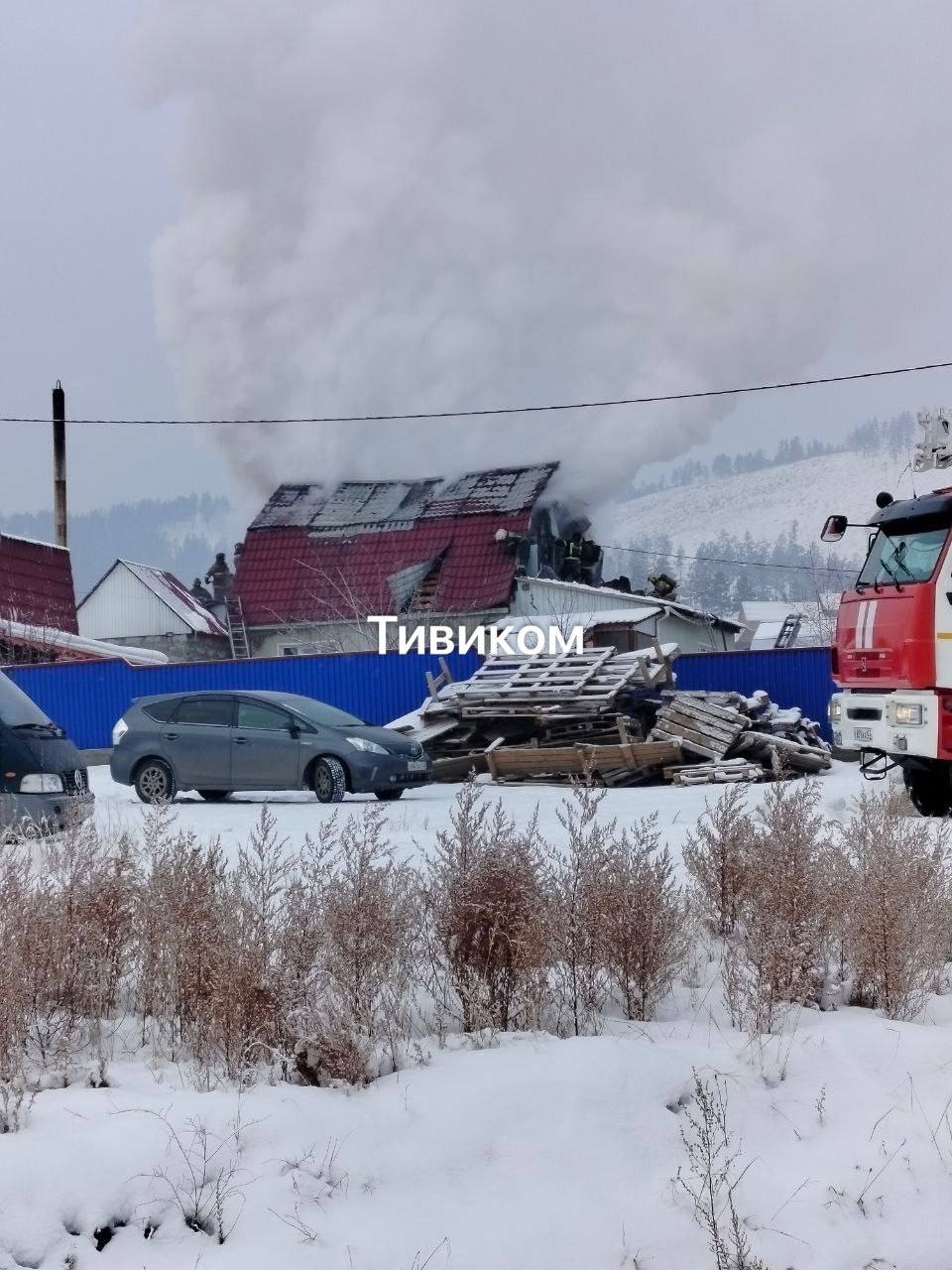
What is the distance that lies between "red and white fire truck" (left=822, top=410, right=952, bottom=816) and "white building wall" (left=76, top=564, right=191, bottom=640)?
92.9 feet

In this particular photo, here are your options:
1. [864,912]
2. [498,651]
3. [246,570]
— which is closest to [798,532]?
[246,570]

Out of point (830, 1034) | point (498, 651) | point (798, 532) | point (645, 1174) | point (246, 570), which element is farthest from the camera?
point (798, 532)

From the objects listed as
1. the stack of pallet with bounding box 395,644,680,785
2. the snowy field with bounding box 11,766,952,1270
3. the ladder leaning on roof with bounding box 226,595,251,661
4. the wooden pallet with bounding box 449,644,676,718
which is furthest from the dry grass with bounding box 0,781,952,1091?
the ladder leaning on roof with bounding box 226,595,251,661

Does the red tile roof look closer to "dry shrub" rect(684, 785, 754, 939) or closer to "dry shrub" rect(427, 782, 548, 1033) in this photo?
"dry shrub" rect(684, 785, 754, 939)

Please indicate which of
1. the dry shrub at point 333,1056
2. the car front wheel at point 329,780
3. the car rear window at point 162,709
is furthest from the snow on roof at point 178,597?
the dry shrub at point 333,1056

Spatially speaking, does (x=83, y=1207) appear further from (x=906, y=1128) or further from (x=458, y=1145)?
(x=906, y=1128)

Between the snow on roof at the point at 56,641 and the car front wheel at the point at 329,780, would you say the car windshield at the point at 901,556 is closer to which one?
the car front wheel at the point at 329,780

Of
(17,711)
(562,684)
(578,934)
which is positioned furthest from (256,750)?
(578,934)

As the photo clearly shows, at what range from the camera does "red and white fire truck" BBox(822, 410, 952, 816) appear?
1055 cm

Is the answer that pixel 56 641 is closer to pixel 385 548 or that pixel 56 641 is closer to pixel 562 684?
pixel 385 548

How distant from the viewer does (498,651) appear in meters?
21.7

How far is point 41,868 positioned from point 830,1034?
3.45m

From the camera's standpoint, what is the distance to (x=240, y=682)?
23.5 meters

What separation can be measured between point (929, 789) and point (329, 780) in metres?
6.66
